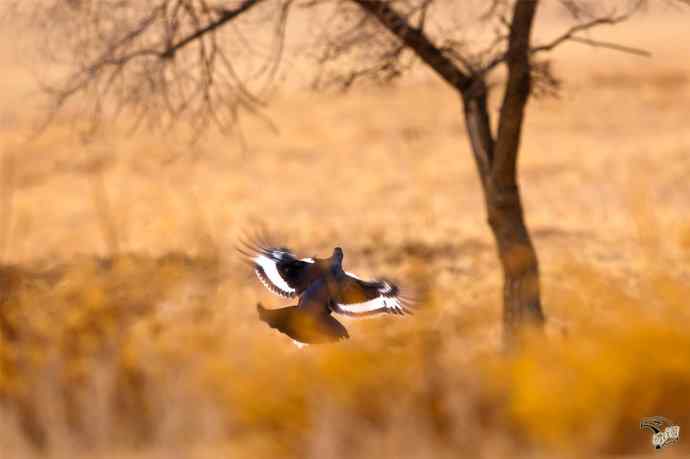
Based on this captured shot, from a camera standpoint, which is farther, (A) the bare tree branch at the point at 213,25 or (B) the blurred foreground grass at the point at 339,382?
(A) the bare tree branch at the point at 213,25

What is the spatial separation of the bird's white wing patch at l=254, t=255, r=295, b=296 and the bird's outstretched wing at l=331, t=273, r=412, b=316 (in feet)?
0.76

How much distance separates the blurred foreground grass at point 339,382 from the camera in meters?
5.68

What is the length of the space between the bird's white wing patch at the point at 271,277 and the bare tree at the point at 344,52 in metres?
2.54

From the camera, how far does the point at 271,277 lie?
17.2 ft

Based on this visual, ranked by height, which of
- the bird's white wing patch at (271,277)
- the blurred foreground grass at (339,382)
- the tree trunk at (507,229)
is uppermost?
the tree trunk at (507,229)

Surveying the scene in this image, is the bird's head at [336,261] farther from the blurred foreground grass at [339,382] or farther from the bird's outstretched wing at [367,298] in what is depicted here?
the blurred foreground grass at [339,382]

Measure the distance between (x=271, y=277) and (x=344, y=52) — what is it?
2.99 meters

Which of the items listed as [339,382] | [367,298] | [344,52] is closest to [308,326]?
[367,298]

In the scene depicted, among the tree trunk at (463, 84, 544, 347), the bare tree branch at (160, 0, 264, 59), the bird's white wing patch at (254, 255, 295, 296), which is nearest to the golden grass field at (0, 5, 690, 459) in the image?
the tree trunk at (463, 84, 544, 347)

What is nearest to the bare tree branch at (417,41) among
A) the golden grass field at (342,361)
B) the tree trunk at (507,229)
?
the tree trunk at (507,229)

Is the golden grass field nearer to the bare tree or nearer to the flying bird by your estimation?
the bare tree

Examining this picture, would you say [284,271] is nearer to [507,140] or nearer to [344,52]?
[344,52]

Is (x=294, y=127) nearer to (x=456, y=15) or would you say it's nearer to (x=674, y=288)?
(x=456, y=15)

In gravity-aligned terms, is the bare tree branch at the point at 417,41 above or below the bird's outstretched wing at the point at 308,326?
above
